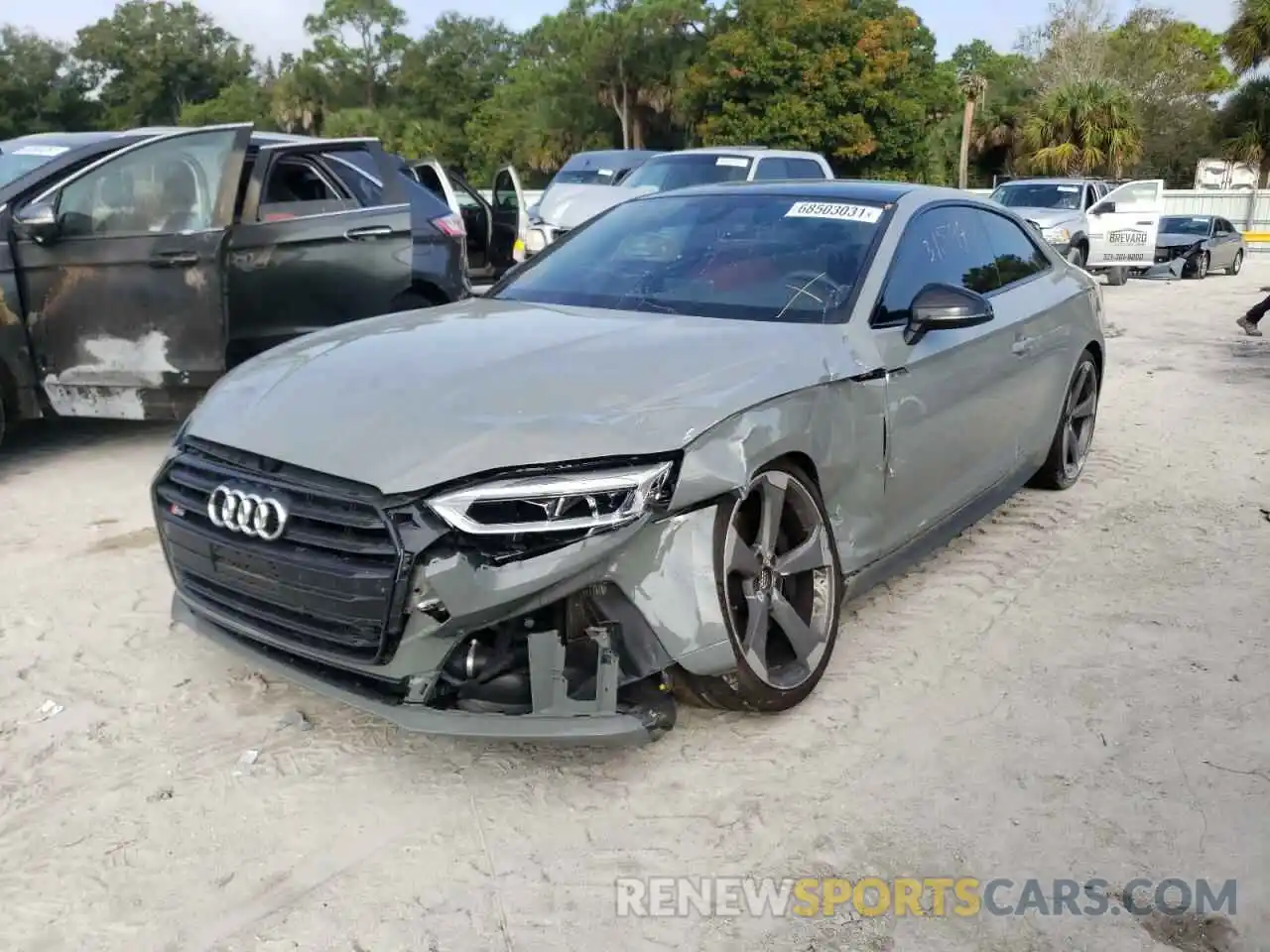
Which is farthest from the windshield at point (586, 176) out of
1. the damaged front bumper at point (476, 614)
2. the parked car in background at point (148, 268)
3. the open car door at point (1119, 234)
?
the damaged front bumper at point (476, 614)

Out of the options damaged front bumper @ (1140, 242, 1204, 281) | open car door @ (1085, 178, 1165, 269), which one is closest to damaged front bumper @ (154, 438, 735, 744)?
open car door @ (1085, 178, 1165, 269)

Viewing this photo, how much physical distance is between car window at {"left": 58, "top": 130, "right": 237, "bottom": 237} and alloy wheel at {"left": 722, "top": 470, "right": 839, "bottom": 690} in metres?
3.98

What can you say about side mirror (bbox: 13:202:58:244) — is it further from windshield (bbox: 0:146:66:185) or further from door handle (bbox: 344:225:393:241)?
door handle (bbox: 344:225:393:241)

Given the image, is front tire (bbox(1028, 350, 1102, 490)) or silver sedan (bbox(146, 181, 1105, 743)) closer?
silver sedan (bbox(146, 181, 1105, 743))

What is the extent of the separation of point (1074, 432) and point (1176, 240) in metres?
16.5

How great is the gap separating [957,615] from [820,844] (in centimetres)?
165

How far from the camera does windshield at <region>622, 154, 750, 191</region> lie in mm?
12070

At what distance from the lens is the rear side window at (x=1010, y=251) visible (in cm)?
501

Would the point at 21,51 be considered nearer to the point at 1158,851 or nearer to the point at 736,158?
the point at 736,158

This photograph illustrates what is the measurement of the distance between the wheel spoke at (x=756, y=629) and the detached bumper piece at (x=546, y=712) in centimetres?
40

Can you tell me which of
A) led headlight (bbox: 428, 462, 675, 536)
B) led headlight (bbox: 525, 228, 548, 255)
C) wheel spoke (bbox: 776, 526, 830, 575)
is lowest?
wheel spoke (bbox: 776, 526, 830, 575)

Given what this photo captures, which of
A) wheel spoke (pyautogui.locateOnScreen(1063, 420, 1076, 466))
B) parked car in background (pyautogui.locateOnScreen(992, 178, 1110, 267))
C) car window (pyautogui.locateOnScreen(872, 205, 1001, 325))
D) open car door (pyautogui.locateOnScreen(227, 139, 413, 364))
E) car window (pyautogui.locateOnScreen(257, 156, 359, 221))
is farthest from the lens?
parked car in background (pyautogui.locateOnScreen(992, 178, 1110, 267))

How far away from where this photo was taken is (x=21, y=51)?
62.2 meters

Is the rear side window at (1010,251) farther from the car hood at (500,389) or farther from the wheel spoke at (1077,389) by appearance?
the car hood at (500,389)
